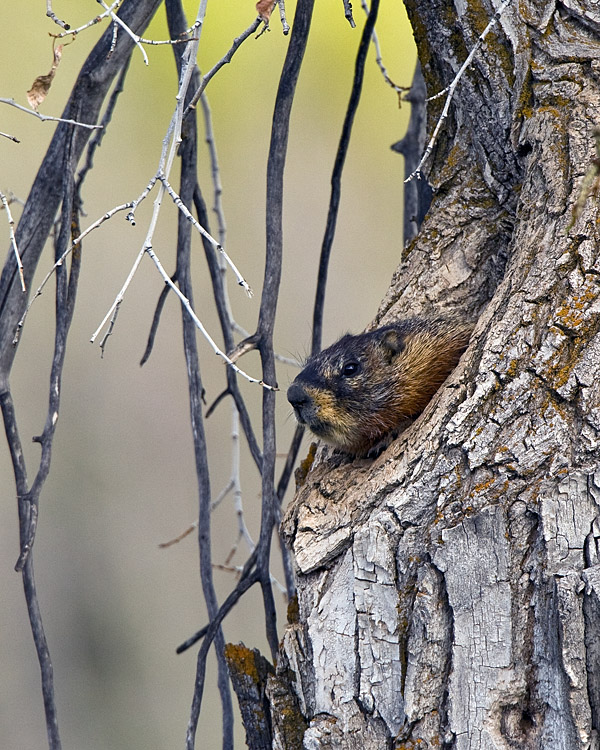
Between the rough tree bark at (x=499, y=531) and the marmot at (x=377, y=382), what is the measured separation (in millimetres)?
363

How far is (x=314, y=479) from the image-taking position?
262 cm

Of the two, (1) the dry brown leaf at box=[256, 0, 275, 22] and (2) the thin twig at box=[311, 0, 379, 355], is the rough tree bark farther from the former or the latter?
(1) the dry brown leaf at box=[256, 0, 275, 22]

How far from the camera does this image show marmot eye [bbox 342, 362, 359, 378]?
9.51 ft

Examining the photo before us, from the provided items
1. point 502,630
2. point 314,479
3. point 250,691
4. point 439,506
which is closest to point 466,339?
point 314,479

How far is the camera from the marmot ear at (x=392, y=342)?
281 centimetres

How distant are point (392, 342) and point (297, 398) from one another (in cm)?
39

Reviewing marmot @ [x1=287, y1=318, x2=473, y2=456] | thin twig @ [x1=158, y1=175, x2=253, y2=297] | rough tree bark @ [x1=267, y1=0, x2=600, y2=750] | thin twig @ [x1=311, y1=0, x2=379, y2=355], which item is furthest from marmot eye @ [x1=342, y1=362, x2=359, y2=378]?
thin twig @ [x1=158, y1=175, x2=253, y2=297]

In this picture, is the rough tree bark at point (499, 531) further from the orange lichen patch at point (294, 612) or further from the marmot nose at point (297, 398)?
the marmot nose at point (297, 398)

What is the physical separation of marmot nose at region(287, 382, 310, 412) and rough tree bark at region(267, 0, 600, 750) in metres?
0.42

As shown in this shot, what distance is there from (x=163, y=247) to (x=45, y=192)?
2365 mm

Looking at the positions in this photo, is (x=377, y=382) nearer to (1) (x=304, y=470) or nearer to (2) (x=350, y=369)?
(2) (x=350, y=369)

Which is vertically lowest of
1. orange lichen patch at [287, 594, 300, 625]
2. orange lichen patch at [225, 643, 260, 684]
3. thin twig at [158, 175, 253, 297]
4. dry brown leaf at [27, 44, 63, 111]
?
orange lichen patch at [225, 643, 260, 684]

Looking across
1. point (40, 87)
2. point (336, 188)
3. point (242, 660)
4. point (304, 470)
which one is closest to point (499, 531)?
A: point (242, 660)

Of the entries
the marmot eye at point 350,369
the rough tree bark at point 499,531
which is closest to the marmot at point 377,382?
the marmot eye at point 350,369
